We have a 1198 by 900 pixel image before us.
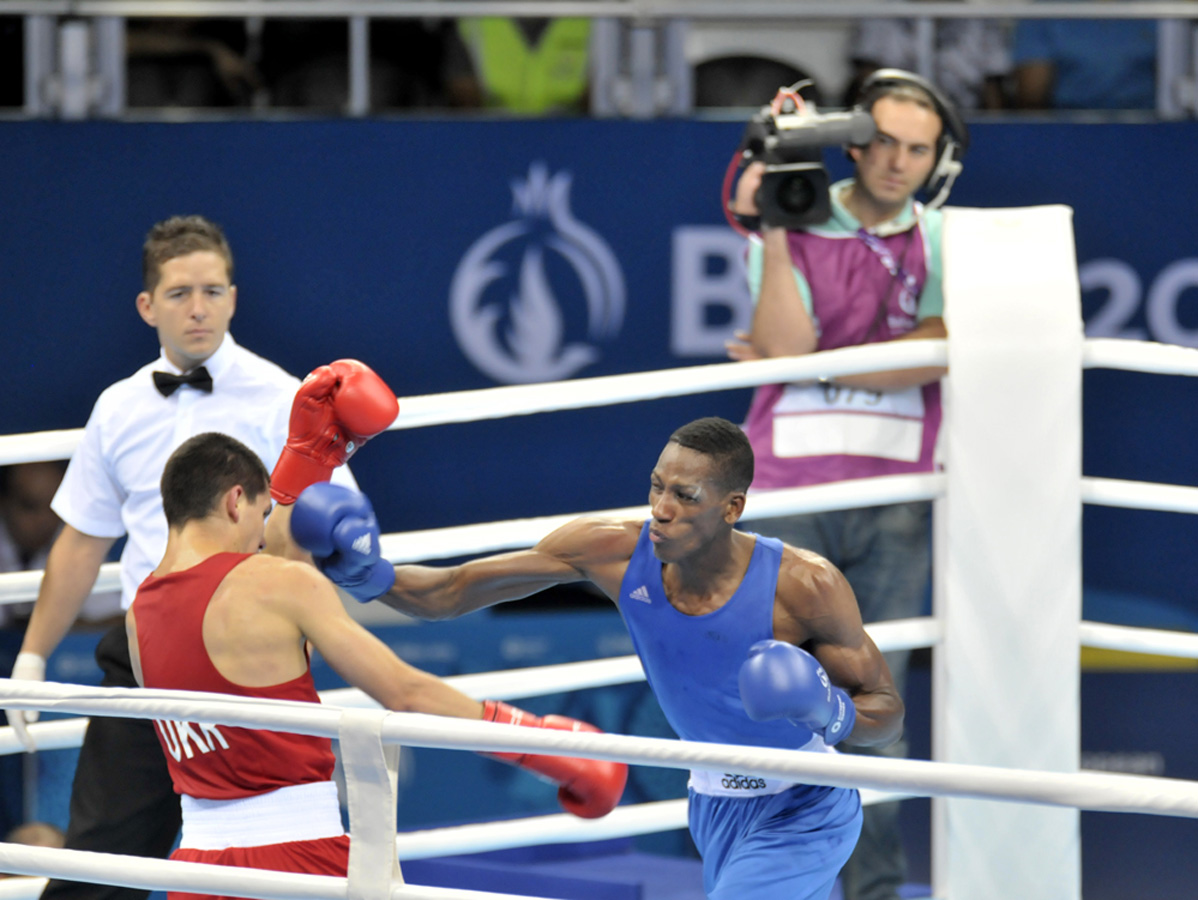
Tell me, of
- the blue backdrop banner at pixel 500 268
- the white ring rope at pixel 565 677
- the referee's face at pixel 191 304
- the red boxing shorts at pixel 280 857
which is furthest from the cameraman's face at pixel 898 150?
the red boxing shorts at pixel 280 857

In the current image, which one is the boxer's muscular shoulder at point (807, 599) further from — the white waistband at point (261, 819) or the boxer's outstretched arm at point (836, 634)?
the white waistband at point (261, 819)

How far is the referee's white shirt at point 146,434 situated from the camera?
277cm

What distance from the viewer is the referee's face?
279 cm

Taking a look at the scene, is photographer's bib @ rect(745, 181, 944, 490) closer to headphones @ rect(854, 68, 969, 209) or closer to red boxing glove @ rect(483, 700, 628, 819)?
headphones @ rect(854, 68, 969, 209)

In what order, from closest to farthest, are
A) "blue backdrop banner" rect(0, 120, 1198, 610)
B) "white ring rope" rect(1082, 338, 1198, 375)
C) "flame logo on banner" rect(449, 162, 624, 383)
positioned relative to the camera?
"white ring rope" rect(1082, 338, 1198, 375), "blue backdrop banner" rect(0, 120, 1198, 610), "flame logo on banner" rect(449, 162, 624, 383)

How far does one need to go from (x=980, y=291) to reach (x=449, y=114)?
2.00m

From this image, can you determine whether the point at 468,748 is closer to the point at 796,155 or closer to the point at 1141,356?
the point at 1141,356

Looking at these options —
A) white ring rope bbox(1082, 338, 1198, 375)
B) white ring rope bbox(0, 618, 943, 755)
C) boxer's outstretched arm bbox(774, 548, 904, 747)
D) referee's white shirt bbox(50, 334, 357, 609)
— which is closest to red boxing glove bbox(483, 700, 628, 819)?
boxer's outstretched arm bbox(774, 548, 904, 747)

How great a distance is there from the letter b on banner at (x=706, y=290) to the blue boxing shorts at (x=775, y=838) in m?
2.00

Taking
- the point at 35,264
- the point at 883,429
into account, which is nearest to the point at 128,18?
the point at 35,264

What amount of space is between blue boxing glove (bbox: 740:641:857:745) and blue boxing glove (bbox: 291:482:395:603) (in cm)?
58

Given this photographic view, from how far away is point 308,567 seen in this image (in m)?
2.22

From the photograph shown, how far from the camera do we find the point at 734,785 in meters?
2.42

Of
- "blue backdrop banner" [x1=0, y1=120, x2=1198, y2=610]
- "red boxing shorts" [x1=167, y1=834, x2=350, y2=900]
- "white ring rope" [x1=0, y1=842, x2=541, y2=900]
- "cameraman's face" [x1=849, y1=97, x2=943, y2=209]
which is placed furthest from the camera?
"blue backdrop banner" [x1=0, y1=120, x2=1198, y2=610]
